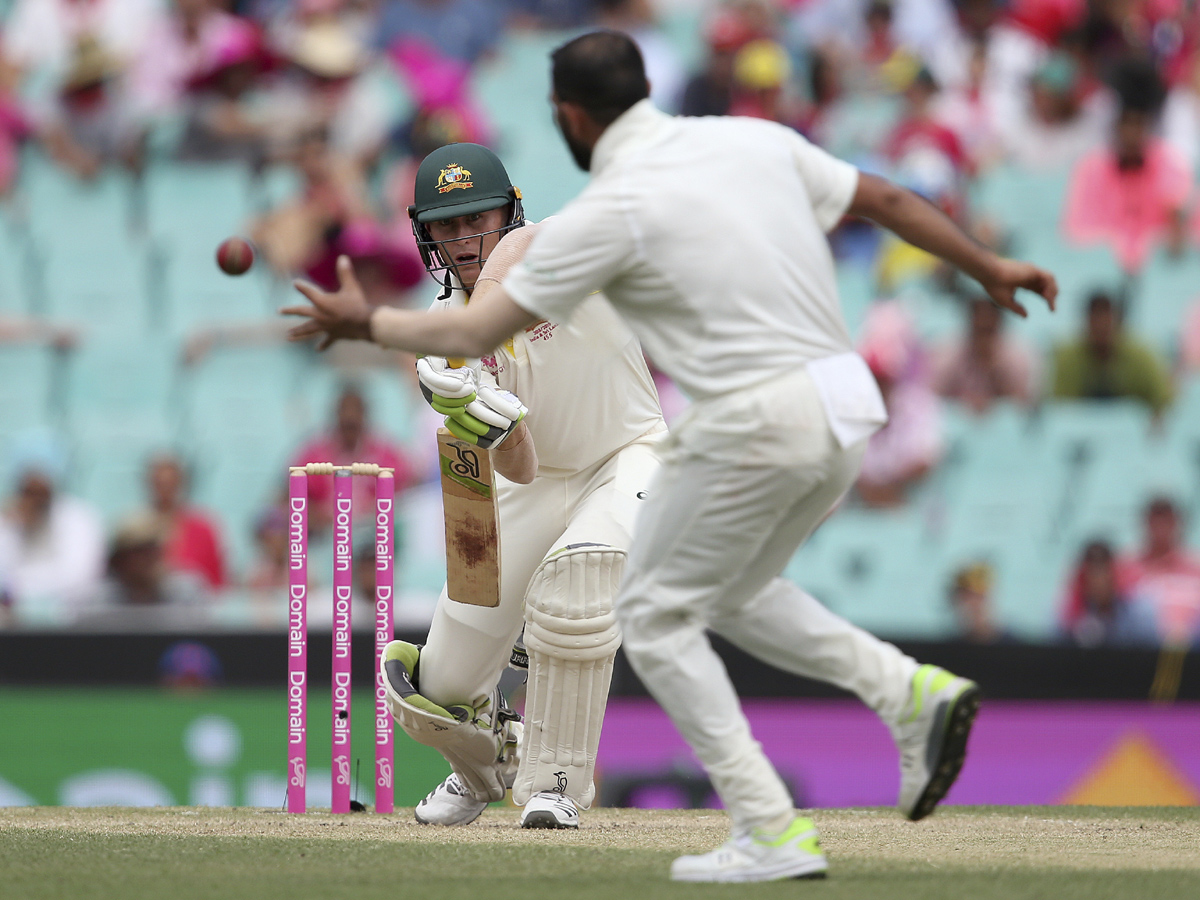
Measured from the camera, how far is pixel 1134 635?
686 centimetres

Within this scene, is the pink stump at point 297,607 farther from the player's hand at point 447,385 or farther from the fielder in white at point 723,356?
the fielder in white at point 723,356

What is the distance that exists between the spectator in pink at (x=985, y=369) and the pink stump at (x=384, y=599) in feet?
13.9

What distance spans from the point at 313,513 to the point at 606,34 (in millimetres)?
4871

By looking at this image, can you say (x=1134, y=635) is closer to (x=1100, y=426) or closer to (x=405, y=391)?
(x=1100, y=426)

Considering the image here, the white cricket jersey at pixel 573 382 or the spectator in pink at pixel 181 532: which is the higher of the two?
the white cricket jersey at pixel 573 382

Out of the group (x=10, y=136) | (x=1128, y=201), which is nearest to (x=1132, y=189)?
(x=1128, y=201)

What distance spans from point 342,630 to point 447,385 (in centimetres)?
97

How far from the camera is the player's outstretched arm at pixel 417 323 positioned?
3.14 meters

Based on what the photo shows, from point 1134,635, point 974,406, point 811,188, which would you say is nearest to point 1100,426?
point 974,406

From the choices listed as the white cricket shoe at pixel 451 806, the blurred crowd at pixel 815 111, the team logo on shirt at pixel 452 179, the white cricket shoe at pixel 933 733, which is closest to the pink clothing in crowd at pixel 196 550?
the blurred crowd at pixel 815 111

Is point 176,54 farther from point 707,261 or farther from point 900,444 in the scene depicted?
point 707,261

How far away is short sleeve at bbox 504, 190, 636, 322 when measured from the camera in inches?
121

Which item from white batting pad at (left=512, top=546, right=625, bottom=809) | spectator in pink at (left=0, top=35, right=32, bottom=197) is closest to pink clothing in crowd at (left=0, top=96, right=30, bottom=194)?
spectator in pink at (left=0, top=35, right=32, bottom=197)

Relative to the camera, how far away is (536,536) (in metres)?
4.56
